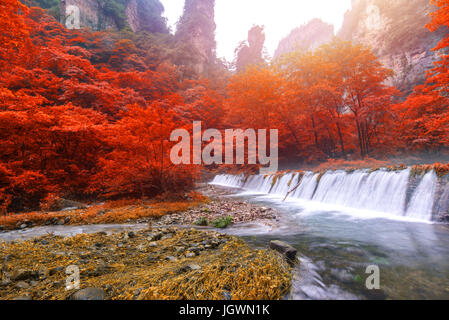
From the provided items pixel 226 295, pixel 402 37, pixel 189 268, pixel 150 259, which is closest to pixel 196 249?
pixel 150 259

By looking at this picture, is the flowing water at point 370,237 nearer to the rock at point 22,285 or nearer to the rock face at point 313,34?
the rock at point 22,285

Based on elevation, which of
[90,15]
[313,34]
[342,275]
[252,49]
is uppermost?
[313,34]

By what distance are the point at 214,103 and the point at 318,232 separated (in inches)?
773

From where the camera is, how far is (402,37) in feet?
62.9

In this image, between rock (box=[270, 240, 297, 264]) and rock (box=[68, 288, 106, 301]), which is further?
rock (box=[270, 240, 297, 264])

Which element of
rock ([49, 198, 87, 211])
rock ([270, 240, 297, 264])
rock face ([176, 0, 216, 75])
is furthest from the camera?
rock face ([176, 0, 216, 75])

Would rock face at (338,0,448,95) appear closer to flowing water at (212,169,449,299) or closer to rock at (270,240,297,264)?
flowing water at (212,169,449,299)

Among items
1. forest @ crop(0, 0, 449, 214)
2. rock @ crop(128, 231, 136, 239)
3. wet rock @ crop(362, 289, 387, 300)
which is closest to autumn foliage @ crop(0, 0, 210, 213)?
forest @ crop(0, 0, 449, 214)

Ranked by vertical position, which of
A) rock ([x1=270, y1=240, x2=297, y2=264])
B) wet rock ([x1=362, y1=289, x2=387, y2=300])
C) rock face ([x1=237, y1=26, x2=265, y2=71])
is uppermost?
rock face ([x1=237, y1=26, x2=265, y2=71])

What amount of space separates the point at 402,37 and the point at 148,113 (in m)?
27.1

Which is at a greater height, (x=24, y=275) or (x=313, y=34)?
(x=313, y=34)

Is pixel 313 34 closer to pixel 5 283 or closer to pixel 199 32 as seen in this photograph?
pixel 199 32

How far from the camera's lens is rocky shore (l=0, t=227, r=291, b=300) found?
67.4 inches
